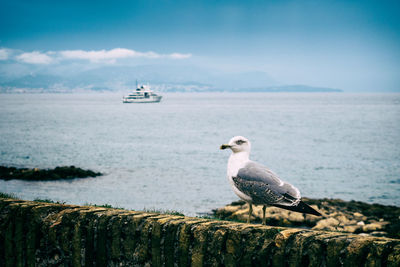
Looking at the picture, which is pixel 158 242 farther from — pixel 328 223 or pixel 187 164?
pixel 187 164

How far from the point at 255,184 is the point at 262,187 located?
133mm

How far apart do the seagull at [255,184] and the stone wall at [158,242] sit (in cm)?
191

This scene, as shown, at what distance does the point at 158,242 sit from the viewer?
441cm

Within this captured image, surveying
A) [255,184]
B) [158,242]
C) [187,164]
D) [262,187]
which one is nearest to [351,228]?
[262,187]

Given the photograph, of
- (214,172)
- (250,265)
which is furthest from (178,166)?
(250,265)

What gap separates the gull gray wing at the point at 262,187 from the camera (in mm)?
6277

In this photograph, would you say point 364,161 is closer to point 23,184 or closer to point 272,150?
point 272,150

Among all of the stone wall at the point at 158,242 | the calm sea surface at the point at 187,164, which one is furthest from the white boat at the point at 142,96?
the stone wall at the point at 158,242

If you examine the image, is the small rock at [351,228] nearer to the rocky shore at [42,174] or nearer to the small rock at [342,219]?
the small rock at [342,219]

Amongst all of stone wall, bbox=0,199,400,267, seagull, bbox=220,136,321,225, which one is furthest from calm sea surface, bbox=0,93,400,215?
stone wall, bbox=0,199,400,267

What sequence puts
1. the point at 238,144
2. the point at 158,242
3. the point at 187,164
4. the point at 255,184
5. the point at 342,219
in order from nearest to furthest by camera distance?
1. the point at 158,242
2. the point at 255,184
3. the point at 238,144
4. the point at 342,219
5. the point at 187,164

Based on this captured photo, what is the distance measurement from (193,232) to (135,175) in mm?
27681

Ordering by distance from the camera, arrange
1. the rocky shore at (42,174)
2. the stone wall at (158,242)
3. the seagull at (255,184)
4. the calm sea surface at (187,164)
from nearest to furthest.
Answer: the stone wall at (158,242) < the seagull at (255,184) < the calm sea surface at (187,164) < the rocky shore at (42,174)

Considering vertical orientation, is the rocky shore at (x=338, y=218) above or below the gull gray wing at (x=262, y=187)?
below
